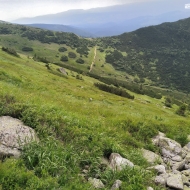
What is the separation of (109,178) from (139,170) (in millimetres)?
1317

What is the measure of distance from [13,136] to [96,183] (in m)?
4.02

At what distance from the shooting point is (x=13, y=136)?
9188 millimetres

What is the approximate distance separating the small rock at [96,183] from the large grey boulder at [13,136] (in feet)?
9.86

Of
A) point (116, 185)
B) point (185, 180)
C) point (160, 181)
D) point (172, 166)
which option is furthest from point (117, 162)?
point (172, 166)

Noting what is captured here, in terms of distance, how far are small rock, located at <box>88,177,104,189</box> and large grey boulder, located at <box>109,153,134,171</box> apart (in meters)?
0.98

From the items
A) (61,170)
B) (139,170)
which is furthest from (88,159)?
(139,170)

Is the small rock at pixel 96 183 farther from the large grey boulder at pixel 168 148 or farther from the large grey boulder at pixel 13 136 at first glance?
the large grey boulder at pixel 168 148

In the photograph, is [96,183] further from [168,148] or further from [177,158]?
[168,148]

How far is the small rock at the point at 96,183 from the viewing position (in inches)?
312

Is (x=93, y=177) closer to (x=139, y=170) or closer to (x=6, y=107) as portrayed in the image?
(x=139, y=170)

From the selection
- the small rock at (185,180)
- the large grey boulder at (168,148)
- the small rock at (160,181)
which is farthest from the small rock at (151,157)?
the small rock at (160,181)

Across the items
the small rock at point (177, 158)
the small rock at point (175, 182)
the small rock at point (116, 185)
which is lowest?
the small rock at point (177, 158)

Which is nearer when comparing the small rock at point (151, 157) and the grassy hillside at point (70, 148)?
the grassy hillside at point (70, 148)

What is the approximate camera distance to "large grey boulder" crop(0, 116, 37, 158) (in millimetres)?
8398
